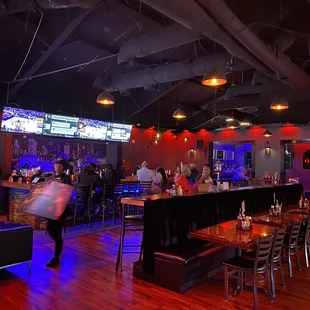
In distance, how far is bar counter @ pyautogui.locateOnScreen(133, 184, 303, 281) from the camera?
167 inches

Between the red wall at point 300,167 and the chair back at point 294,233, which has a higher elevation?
the red wall at point 300,167

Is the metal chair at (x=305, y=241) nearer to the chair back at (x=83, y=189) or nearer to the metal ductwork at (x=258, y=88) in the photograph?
the chair back at (x=83, y=189)

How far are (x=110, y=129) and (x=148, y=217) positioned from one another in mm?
6742

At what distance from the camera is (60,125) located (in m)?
8.94

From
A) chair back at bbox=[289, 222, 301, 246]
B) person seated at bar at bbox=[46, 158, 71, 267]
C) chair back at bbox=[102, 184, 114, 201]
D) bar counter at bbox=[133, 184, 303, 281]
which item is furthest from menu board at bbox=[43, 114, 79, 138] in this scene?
chair back at bbox=[289, 222, 301, 246]

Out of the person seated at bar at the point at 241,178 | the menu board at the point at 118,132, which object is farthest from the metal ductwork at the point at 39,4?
the person seated at bar at the point at 241,178

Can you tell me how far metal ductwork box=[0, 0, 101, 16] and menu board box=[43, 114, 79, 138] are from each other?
4.22m

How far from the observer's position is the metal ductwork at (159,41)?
16.5ft

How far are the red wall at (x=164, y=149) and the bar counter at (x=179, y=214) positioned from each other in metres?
6.43

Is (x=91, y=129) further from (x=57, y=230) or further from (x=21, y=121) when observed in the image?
(x=57, y=230)

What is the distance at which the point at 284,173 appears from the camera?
13.5m

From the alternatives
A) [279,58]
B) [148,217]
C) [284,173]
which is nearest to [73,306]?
[148,217]

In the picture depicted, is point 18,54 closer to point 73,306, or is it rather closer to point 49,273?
point 49,273

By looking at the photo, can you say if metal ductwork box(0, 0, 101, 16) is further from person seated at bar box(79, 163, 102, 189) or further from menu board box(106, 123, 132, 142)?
menu board box(106, 123, 132, 142)
